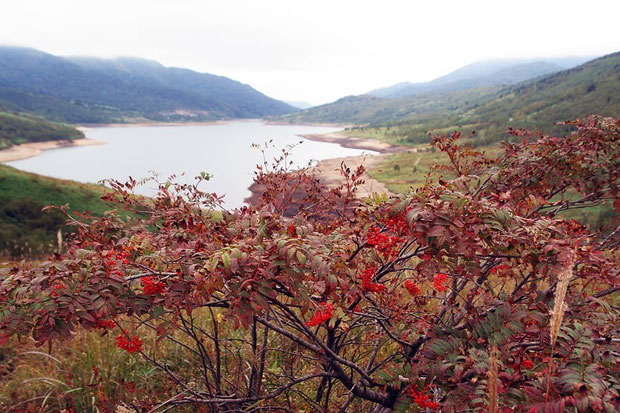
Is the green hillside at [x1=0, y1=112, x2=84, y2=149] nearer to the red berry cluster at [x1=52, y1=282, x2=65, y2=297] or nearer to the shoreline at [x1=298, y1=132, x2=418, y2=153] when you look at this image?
the shoreline at [x1=298, y1=132, x2=418, y2=153]

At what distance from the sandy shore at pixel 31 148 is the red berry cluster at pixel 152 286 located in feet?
197

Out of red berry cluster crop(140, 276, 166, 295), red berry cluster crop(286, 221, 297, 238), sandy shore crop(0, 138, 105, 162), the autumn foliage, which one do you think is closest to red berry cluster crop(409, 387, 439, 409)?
the autumn foliage

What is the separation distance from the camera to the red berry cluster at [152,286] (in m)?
1.73

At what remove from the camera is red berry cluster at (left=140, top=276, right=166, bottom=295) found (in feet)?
5.67

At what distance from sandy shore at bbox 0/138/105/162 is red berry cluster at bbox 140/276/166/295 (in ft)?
197

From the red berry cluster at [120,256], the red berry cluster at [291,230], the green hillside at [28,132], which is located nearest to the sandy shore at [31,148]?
the green hillside at [28,132]

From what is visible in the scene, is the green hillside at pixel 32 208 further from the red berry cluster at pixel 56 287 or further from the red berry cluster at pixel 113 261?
the red berry cluster at pixel 56 287

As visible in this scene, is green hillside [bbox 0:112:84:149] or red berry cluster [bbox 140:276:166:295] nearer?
red berry cluster [bbox 140:276:166:295]

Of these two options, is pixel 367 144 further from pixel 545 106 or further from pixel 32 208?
pixel 32 208

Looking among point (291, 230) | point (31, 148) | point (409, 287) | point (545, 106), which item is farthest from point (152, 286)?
point (545, 106)

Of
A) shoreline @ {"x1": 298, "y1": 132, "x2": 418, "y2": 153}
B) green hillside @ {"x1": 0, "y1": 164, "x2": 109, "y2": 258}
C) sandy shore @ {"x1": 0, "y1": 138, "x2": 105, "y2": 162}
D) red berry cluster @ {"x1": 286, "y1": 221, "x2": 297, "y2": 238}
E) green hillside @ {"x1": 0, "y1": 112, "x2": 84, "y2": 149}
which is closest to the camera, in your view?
red berry cluster @ {"x1": 286, "y1": 221, "x2": 297, "y2": 238}

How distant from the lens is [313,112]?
190 metres

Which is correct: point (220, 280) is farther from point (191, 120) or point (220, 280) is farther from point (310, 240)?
point (191, 120)

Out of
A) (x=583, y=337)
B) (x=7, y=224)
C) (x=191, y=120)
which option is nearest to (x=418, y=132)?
(x=7, y=224)
